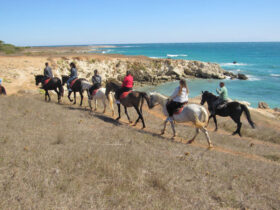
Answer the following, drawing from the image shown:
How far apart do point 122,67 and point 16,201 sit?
1679 inches

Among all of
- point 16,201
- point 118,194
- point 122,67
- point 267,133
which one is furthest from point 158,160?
point 122,67

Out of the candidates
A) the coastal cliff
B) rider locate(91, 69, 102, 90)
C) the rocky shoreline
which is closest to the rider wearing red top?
rider locate(91, 69, 102, 90)

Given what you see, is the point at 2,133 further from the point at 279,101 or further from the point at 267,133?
A: the point at 279,101

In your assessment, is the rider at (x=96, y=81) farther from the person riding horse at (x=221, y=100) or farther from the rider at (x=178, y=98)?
the person riding horse at (x=221, y=100)

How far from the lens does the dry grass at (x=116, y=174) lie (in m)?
4.81

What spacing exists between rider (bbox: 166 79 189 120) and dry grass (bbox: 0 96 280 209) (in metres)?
2.02

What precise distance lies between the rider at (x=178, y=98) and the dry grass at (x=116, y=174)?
79.7 inches

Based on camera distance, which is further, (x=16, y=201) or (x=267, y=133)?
(x=267, y=133)

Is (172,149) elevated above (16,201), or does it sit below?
below

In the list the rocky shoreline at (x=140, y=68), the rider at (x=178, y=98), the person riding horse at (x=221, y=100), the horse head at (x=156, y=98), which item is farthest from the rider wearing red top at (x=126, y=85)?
the rocky shoreline at (x=140, y=68)

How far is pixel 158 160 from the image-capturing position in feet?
24.2

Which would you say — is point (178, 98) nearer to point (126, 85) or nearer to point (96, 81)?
point (126, 85)

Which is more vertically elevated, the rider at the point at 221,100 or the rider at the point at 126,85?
the rider at the point at 126,85

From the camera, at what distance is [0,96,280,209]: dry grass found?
4809 millimetres
